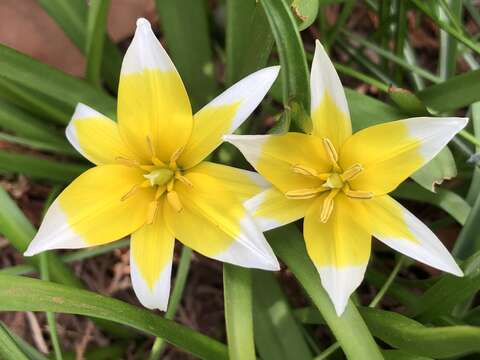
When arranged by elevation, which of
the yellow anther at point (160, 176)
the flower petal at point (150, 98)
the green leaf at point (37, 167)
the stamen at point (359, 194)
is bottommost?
the stamen at point (359, 194)

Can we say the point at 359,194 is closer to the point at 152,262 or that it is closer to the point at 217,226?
the point at 217,226

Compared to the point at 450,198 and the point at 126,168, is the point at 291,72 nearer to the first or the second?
the point at 126,168

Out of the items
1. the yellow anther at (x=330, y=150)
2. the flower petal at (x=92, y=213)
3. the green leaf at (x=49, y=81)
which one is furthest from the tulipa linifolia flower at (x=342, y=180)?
the green leaf at (x=49, y=81)

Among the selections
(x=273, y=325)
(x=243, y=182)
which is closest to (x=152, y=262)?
(x=243, y=182)

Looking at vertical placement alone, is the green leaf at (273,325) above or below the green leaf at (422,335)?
above

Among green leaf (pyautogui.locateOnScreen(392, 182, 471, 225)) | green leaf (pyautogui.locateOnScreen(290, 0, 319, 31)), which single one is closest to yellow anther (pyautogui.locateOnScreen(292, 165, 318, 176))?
green leaf (pyautogui.locateOnScreen(290, 0, 319, 31))

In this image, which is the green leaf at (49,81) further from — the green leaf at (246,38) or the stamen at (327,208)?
the stamen at (327,208)

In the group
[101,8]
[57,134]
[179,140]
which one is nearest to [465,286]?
[179,140]
